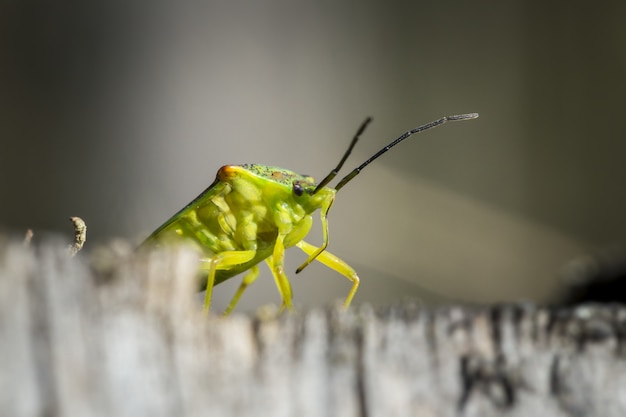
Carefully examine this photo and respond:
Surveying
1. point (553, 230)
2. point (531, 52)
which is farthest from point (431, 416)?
point (531, 52)

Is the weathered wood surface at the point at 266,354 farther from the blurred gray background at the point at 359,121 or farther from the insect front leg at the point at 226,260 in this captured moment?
the blurred gray background at the point at 359,121

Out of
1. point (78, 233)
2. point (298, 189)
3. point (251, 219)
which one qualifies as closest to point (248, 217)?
point (251, 219)

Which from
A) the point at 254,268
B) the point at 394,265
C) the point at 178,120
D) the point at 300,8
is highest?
the point at 300,8

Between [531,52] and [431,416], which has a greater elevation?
[531,52]

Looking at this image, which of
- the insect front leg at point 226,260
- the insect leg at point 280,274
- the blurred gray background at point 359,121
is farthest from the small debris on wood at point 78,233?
the blurred gray background at point 359,121

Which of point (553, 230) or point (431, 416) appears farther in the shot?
point (553, 230)

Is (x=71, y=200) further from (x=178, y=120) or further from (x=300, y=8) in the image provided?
(x=300, y=8)

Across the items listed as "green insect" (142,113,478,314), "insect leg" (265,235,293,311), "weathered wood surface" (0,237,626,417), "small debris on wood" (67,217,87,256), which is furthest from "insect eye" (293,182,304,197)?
"weathered wood surface" (0,237,626,417)
